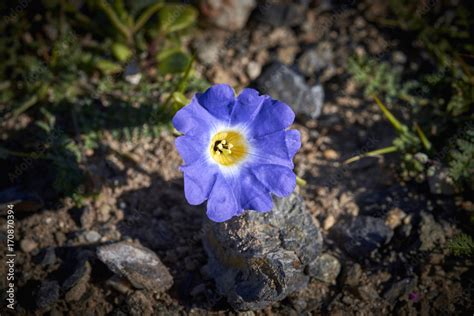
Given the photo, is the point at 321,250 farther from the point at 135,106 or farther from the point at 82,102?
the point at 82,102

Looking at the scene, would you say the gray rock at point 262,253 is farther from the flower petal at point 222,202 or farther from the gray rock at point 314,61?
the gray rock at point 314,61

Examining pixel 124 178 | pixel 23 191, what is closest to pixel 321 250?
pixel 124 178

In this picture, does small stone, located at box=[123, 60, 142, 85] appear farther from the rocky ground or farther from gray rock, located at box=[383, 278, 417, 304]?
gray rock, located at box=[383, 278, 417, 304]

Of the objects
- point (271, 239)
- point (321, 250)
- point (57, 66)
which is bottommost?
point (321, 250)

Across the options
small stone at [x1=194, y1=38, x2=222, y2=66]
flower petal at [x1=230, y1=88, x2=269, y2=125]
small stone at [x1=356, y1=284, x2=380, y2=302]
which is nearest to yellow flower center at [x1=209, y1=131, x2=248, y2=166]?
flower petal at [x1=230, y1=88, x2=269, y2=125]

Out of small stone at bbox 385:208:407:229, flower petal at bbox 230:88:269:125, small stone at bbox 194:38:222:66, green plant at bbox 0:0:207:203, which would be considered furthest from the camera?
small stone at bbox 194:38:222:66

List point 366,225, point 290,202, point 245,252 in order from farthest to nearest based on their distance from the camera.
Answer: point 366,225 → point 290,202 → point 245,252
